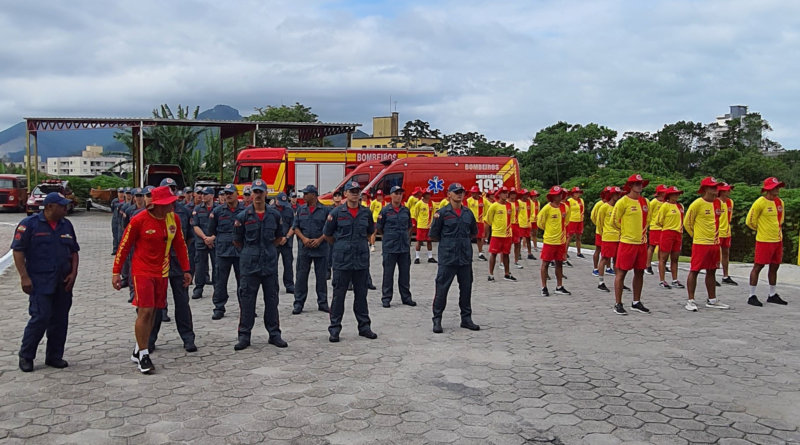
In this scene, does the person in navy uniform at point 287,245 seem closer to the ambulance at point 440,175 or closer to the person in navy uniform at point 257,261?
the person in navy uniform at point 257,261

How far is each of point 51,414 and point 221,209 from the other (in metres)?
4.92

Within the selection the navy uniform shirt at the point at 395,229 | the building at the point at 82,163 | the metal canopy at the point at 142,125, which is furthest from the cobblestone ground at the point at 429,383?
the building at the point at 82,163

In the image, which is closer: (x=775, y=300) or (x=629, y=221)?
(x=629, y=221)

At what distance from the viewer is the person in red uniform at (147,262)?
6219mm

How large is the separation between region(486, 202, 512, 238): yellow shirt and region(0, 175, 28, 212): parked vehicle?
3298 cm

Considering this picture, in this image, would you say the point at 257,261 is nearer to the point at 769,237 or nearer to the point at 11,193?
the point at 769,237

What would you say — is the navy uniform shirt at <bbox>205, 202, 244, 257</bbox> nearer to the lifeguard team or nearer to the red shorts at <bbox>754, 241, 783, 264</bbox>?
the lifeguard team

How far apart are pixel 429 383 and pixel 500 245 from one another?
715cm

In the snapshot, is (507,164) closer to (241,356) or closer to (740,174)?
(241,356)

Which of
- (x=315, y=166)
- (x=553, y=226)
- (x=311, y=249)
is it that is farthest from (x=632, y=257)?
(x=315, y=166)

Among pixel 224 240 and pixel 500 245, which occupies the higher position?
pixel 224 240

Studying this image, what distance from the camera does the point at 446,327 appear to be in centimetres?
835

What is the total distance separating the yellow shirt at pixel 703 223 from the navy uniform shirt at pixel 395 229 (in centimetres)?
435

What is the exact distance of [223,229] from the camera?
950 cm
